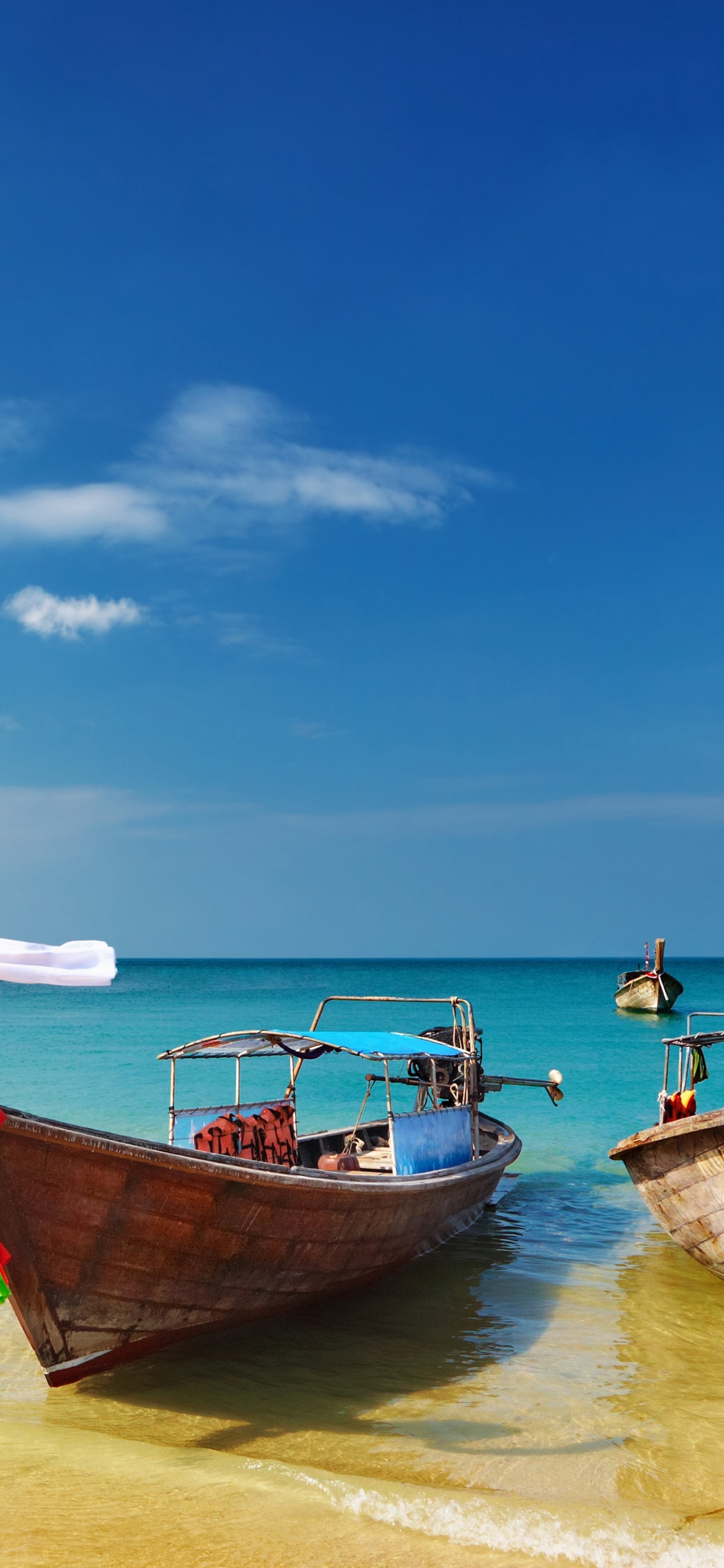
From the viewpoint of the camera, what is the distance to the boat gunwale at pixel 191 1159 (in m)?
6.18

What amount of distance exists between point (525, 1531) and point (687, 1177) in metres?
3.73

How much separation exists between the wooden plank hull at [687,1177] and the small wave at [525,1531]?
3259 mm

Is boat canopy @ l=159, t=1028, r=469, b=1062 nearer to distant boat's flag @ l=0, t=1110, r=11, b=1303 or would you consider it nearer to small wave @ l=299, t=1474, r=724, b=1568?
distant boat's flag @ l=0, t=1110, r=11, b=1303

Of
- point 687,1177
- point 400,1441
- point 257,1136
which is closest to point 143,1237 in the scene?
point 400,1441

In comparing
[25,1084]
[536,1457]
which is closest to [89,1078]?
[25,1084]

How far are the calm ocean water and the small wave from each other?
0.5 inches

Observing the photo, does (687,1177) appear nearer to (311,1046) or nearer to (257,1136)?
(311,1046)

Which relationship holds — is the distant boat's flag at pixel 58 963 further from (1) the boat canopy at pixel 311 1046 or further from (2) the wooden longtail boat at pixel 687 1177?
(2) the wooden longtail boat at pixel 687 1177

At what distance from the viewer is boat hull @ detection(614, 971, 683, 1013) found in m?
48.1

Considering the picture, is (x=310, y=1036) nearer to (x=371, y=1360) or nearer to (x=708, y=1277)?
(x=371, y=1360)

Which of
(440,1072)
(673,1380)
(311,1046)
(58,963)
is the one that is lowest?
(673,1380)

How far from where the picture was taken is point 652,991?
4847 centimetres

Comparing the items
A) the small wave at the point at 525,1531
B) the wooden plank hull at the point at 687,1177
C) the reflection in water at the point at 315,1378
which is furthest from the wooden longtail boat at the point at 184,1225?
the wooden plank hull at the point at 687,1177

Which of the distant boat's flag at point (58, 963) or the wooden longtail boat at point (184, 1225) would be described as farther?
the wooden longtail boat at point (184, 1225)
